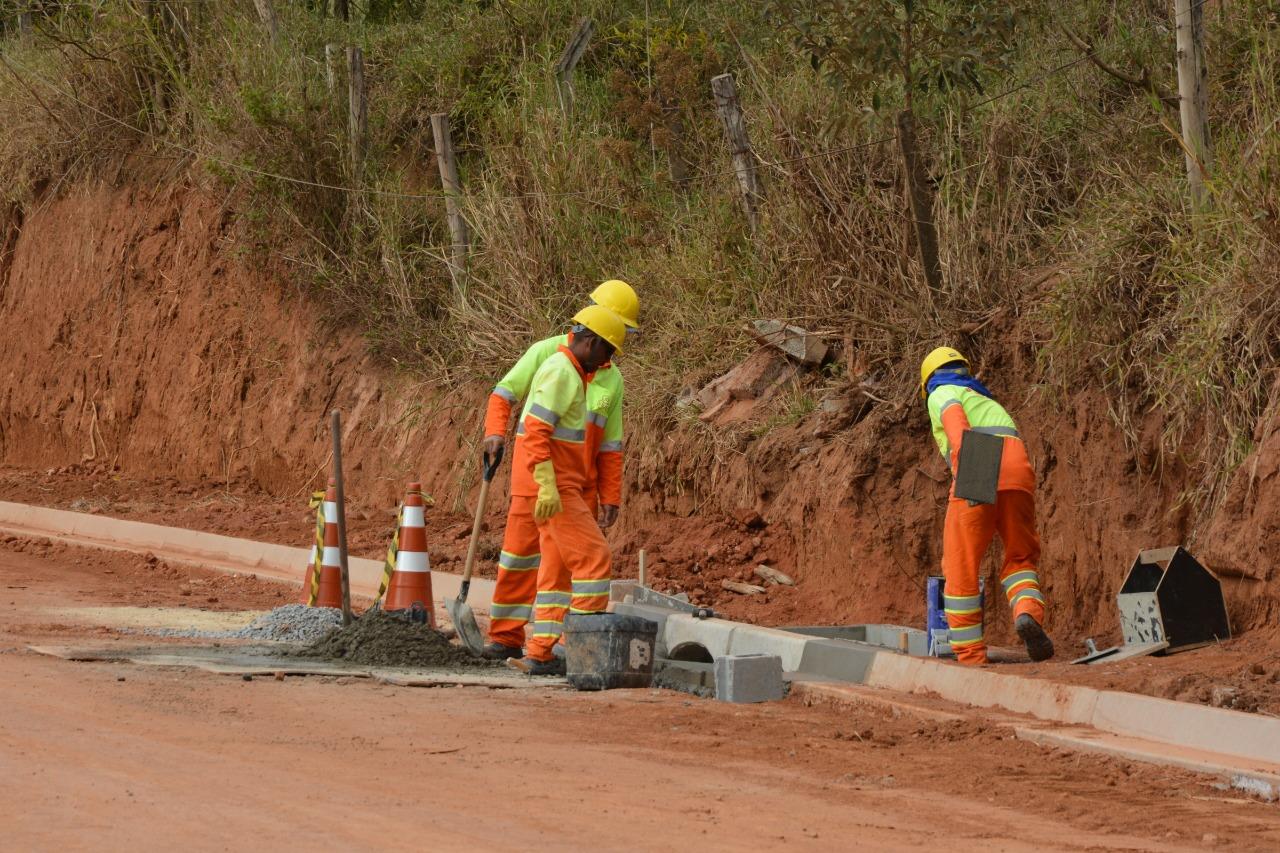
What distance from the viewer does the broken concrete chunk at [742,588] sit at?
1162 centimetres

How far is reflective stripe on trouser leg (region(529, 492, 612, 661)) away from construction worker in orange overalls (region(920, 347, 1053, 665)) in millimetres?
2068

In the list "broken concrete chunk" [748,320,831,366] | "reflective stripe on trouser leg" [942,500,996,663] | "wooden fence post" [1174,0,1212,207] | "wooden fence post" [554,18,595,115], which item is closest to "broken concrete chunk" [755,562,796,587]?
"broken concrete chunk" [748,320,831,366]

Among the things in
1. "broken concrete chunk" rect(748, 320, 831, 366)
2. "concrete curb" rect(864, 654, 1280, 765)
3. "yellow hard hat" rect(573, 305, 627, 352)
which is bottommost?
"concrete curb" rect(864, 654, 1280, 765)

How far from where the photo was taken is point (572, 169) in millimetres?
16547

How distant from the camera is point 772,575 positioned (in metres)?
11.8

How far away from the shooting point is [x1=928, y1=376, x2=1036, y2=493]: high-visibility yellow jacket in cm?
941

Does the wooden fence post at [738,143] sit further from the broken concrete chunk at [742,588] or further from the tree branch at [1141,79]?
the broken concrete chunk at [742,588]

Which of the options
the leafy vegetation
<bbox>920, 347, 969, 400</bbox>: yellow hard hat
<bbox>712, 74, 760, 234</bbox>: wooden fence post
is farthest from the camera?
<bbox>712, 74, 760, 234</bbox>: wooden fence post

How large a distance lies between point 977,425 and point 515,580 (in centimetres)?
298

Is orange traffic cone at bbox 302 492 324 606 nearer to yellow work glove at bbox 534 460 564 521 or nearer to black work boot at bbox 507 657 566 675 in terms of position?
black work boot at bbox 507 657 566 675

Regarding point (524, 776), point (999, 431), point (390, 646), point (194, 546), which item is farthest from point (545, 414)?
point (194, 546)

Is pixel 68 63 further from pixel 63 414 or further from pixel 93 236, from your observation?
pixel 63 414

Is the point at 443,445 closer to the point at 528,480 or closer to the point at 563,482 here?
the point at 528,480

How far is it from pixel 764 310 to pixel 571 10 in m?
7.08
